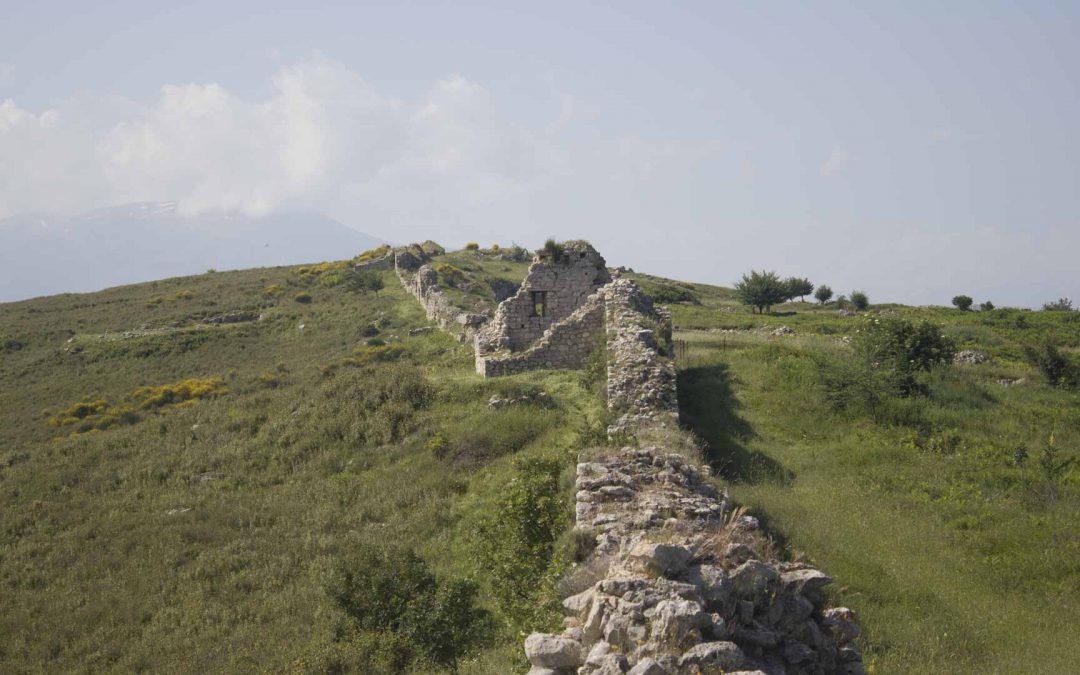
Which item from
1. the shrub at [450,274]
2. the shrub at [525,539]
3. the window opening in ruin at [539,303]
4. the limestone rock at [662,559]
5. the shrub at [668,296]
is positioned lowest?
the shrub at [525,539]

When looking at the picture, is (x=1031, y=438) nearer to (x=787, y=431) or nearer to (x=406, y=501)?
(x=787, y=431)

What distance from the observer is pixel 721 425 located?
15.2 m

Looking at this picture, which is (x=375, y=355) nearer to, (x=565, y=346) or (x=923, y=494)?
(x=565, y=346)

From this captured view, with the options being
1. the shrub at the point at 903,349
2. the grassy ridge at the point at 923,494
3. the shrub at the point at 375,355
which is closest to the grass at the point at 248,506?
the shrub at the point at 375,355

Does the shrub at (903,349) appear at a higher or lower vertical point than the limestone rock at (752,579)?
higher

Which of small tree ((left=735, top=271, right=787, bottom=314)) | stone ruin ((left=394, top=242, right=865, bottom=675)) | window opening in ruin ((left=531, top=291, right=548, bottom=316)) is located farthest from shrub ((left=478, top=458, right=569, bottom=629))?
small tree ((left=735, top=271, right=787, bottom=314))

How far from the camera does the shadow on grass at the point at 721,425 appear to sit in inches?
498

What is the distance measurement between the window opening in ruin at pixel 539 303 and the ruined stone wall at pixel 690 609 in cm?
1545

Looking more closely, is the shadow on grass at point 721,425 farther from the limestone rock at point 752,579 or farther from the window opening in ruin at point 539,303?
the limestone rock at point 752,579

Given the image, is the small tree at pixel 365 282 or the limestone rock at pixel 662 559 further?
the small tree at pixel 365 282

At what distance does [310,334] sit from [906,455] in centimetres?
3199

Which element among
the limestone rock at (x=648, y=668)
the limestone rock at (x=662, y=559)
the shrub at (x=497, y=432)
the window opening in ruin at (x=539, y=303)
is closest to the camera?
the limestone rock at (x=648, y=668)

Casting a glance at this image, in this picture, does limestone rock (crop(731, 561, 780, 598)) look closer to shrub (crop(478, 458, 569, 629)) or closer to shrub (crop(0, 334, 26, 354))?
shrub (crop(478, 458, 569, 629))

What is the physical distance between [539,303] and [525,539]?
1414cm
